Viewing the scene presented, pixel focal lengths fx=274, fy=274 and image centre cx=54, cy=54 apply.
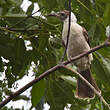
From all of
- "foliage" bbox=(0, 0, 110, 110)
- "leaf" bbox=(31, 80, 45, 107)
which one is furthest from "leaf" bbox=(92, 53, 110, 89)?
"leaf" bbox=(31, 80, 45, 107)

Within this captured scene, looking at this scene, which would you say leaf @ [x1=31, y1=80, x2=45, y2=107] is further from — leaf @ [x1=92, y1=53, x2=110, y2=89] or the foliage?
leaf @ [x1=92, y1=53, x2=110, y2=89]

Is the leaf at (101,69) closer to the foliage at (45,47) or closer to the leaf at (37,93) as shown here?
the foliage at (45,47)

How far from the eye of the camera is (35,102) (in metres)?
1.58

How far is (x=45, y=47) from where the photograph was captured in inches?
74.4

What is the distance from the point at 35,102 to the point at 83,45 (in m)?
0.84

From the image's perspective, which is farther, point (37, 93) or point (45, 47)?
point (45, 47)

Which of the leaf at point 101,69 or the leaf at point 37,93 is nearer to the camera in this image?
the leaf at point 37,93

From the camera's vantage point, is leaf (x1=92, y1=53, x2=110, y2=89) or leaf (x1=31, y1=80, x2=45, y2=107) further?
leaf (x1=92, y1=53, x2=110, y2=89)

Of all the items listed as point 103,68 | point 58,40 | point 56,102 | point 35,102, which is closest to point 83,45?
point 58,40

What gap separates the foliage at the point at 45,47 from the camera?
1.67 m

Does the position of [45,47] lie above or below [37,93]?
above

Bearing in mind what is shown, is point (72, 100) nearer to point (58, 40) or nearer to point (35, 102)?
point (35, 102)

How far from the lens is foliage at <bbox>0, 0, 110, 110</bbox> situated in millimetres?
1673

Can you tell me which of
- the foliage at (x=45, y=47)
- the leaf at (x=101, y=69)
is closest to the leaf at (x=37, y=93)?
the foliage at (x=45, y=47)
